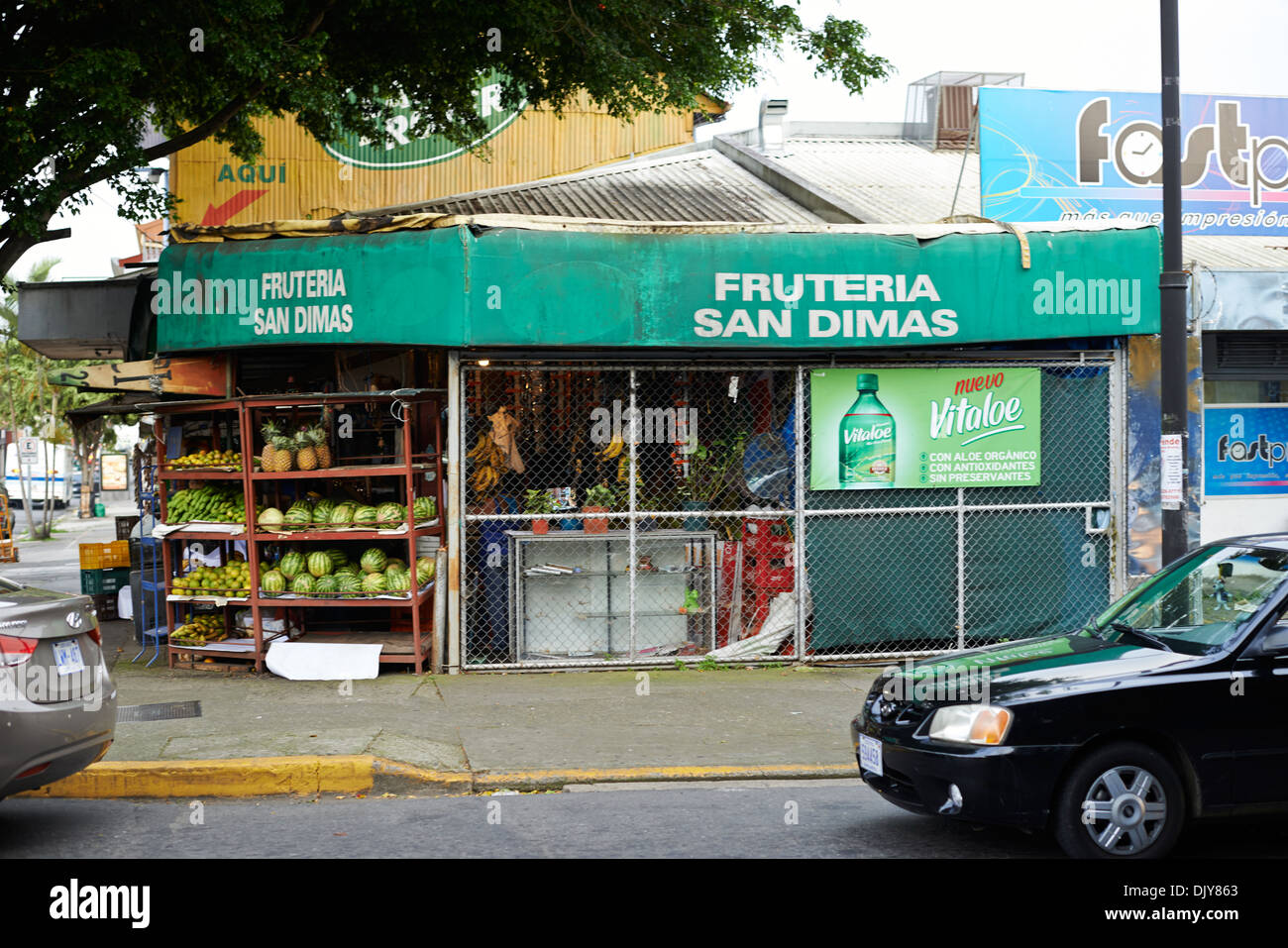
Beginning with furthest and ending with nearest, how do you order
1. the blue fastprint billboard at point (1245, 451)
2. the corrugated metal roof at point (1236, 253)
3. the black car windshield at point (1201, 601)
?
the blue fastprint billboard at point (1245, 451) → the corrugated metal roof at point (1236, 253) → the black car windshield at point (1201, 601)

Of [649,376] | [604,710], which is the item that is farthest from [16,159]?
[604,710]

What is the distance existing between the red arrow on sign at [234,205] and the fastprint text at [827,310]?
8.10 m

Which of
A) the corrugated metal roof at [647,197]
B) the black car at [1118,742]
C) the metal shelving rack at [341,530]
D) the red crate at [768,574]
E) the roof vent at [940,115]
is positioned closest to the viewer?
the black car at [1118,742]

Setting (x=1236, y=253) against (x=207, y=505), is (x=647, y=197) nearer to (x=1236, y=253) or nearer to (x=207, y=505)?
(x=207, y=505)

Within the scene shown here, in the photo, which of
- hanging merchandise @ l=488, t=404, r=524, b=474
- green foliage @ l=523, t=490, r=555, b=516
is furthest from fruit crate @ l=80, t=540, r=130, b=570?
green foliage @ l=523, t=490, r=555, b=516

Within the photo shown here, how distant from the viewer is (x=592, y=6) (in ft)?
37.4

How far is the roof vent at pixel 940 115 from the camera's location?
18641mm

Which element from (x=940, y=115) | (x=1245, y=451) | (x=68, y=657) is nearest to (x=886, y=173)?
(x=940, y=115)

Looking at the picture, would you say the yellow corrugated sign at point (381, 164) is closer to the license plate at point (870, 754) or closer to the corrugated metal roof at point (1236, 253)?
the corrugated metal roof at point (1236, 253)

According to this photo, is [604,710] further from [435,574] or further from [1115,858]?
[1115,858]

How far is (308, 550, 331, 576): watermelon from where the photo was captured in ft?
33.3

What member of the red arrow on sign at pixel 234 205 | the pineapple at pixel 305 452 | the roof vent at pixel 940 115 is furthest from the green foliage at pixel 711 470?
the roof vent at pixel 940 115

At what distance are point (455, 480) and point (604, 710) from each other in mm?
2509

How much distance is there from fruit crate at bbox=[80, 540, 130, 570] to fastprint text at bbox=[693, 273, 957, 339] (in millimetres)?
8121
